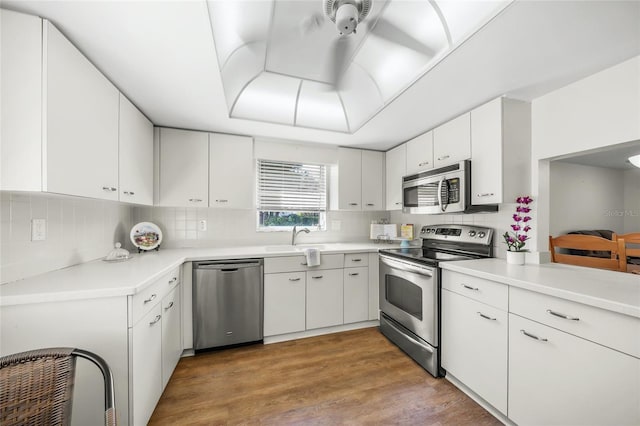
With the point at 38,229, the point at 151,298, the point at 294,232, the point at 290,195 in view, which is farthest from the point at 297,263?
the point at 38,229

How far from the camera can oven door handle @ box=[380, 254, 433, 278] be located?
197 centimetres

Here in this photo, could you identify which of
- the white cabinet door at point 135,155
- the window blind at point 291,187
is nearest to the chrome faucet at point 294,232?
the window blind at point 291,187

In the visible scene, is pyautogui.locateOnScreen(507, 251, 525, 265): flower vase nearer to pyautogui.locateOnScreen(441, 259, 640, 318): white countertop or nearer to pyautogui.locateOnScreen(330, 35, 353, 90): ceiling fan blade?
pyautogui.locateOnScreen(441, 259, 640, 318): white countertop

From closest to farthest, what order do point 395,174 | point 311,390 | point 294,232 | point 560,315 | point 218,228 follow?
1. point 560,315
2. point 311,390
3. point 218,228
4. point 294,232
5. point 395,174

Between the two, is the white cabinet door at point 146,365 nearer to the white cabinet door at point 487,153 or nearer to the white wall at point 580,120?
the white cabinet door at point 487,153

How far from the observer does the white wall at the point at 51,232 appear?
1236mm

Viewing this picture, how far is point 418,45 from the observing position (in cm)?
154

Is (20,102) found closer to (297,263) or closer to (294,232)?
(297,263)

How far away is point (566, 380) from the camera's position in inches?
46.4

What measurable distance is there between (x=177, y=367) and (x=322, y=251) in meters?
1.61

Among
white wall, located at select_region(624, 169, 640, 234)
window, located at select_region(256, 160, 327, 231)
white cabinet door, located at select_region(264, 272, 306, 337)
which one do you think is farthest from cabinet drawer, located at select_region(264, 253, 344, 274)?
white wall, located at select_region(624, 169, 640, 234)

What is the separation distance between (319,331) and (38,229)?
234 cm

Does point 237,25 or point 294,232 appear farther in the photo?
point 294,232

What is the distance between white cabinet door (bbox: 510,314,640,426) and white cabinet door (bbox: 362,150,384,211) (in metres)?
2.03
